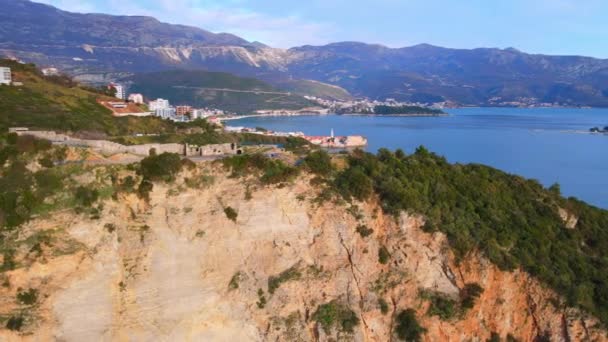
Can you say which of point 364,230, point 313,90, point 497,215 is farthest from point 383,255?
point 313,90

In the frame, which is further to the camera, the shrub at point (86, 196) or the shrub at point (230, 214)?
the shrub at point (230, 214)

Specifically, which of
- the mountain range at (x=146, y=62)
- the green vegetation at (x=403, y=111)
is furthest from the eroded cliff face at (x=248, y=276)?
the mountain range at (x=146, y=62)

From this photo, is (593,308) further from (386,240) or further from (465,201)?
(386,240)

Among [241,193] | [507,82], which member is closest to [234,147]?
[241,193]

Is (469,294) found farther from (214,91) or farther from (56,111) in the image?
(214,91)

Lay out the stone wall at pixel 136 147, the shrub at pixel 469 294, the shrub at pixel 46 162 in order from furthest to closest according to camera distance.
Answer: the stone wall at pixel 136 147 → the shrub at pixel 469 294 → the shrub at pixel 46 162

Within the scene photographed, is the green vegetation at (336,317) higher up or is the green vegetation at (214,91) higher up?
the green vegetation at (214,91)

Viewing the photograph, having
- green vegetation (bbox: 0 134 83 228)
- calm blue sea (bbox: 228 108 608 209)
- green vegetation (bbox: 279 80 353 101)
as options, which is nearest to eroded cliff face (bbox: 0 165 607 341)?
green vegetation (bbox: 0 134 83 228)

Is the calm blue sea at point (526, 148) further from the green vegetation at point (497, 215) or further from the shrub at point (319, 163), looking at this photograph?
the shrub at point (319, 163)
